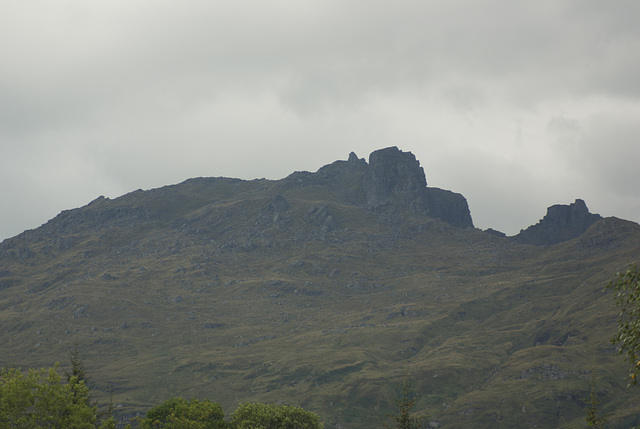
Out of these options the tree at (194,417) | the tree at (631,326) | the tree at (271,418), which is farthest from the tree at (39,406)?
the tree at (631,326)

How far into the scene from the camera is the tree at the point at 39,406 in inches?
2559

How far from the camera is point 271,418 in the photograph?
95750 millimetres

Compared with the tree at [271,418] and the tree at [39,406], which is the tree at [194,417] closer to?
the tree at [271,418]

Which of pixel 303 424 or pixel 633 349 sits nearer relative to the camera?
pixel 633 349

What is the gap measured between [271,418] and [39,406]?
38.9 metres

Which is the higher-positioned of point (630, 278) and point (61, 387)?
point (630, 278)

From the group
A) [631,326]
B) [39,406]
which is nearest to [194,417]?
[39,406]

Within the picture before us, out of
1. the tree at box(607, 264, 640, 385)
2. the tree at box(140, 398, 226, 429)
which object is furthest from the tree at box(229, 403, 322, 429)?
the tree at box(607, 264, 640, 385)

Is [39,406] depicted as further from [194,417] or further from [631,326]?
[631,326]

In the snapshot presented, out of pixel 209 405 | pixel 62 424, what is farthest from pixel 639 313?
pixel 209 405

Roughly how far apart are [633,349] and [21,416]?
61917 mm

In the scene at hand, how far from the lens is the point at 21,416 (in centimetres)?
6638

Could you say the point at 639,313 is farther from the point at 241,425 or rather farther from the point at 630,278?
the point at 241,425

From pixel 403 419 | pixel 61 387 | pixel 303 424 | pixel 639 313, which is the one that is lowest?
pixel 303 424
